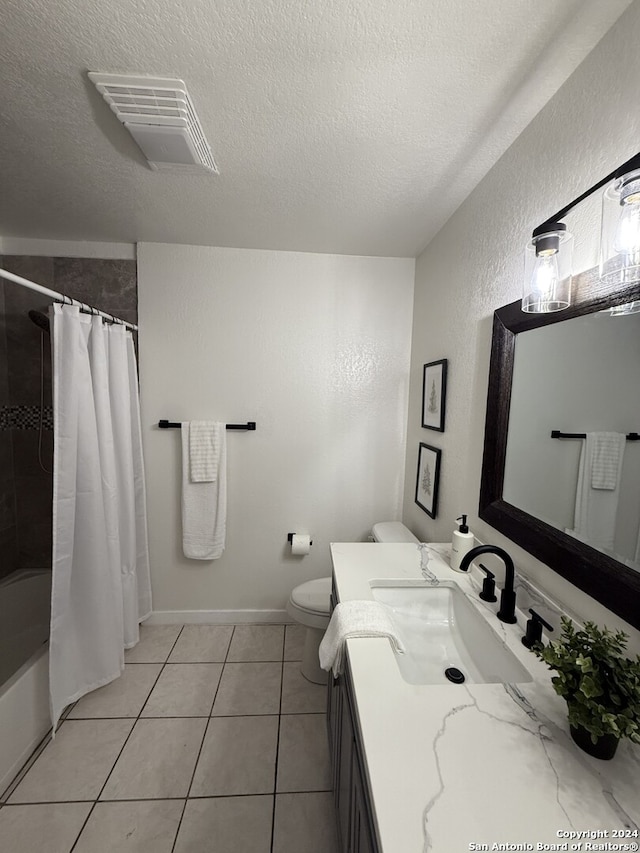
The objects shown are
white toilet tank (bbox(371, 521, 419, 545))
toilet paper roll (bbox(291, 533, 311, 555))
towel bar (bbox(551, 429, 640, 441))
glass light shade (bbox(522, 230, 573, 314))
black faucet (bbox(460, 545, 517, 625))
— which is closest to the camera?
towel bar (bbox(551, 429, 640, 441))

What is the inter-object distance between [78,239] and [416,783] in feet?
8.83

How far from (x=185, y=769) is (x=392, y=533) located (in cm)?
135

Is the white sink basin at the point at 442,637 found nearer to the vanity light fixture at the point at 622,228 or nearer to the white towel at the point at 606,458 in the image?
the white towel at the point at 606,458

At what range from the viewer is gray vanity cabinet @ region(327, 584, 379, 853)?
65 cm

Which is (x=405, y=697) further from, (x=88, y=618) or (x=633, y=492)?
(x=88, y=618)

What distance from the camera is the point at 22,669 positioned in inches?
54.4

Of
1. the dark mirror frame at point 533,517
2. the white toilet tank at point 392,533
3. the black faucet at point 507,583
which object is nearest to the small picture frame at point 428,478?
the white toilet tank at point 392,533

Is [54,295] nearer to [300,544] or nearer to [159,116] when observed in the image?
[159,116]

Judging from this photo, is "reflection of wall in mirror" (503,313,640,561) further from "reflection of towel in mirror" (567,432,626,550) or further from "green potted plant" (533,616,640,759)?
"green potted plant" (533,616,640,759)

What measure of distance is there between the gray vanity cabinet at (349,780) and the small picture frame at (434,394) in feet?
3.87

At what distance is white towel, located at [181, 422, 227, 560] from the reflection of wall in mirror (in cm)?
153

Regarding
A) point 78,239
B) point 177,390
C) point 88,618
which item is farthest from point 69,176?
point 88,618

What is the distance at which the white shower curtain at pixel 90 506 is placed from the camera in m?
1.43

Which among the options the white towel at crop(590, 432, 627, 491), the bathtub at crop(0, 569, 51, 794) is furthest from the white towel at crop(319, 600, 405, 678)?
the bathtub at crop(0, 569, 51, 794)
